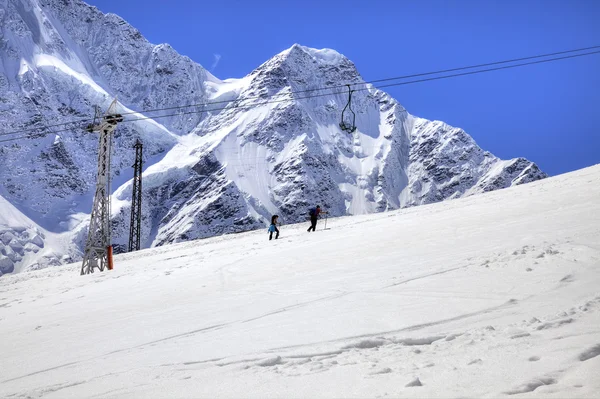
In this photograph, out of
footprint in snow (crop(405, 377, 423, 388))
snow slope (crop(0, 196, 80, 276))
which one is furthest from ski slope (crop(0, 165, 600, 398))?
snow slope (crop(0, 196, 80, 276))

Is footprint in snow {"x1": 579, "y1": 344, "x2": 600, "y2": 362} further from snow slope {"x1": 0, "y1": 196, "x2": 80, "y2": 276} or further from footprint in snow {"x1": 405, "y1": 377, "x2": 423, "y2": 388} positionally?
snow slope {"x1": 0, "y1": 196, "x2": 80, "y2": 276}

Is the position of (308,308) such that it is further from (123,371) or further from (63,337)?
(63,337)

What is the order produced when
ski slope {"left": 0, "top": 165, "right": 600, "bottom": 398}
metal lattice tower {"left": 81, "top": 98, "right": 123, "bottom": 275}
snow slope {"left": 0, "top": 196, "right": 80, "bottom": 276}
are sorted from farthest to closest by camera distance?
1. snow slope {"left": 0, "top": 196, "right": 80, "bottom": 276}
2. metal lattice tower {"left": 81, "top": 98, "right": 123, "bottom": 275}
3. ski slope {"left": 0, "top": 165, "right": 600, "bottom": 398}

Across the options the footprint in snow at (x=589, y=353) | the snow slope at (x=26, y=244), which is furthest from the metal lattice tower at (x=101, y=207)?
the snow slope at (x=26, y=244)

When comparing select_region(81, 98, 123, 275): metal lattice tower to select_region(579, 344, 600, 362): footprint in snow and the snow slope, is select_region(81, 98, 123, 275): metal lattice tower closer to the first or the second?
select_region(579, 344, 600, 362): footprint in snow

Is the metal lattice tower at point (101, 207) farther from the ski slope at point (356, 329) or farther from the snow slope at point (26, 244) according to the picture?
the snow slope at point (26, 244)

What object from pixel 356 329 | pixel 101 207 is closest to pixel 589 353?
pixel 356 329

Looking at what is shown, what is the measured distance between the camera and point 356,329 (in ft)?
19.8

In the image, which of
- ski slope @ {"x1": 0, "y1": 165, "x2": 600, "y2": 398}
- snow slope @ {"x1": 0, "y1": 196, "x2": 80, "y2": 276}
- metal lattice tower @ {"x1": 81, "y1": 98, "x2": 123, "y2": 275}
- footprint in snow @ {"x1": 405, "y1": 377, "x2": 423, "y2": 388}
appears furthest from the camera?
snow slope @ {"x1": 0, "y1": 196, "x2": 80, "y2": 276}

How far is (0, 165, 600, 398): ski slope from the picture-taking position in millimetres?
4395

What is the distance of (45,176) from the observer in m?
164

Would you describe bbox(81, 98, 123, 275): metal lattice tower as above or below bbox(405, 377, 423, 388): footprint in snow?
above

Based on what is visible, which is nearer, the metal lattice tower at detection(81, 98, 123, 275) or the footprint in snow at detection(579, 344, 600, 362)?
the footprint in snow at detection(579, 344, 600, 362)

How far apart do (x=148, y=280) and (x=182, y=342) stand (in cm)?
828
